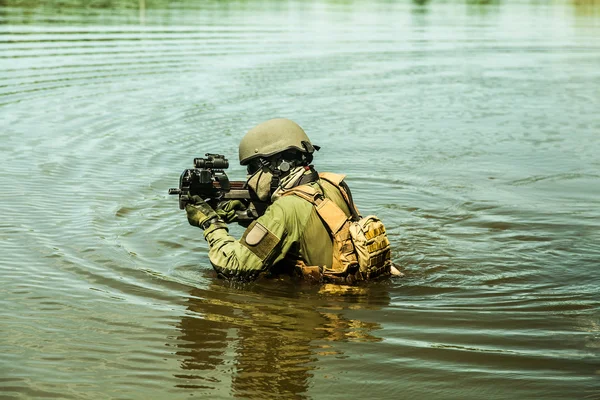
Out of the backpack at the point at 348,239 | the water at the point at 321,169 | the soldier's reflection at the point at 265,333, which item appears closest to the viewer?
the soldier's reflection at the point at 265,333

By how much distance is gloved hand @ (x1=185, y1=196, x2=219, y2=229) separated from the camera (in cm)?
696

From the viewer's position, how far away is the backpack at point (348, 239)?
260 inches

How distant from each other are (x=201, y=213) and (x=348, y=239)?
1.16 meters

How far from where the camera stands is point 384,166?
12.5 meters

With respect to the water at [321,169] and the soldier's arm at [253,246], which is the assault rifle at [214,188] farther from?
the water at [321,169]

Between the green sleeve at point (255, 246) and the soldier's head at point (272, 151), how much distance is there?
375 mm

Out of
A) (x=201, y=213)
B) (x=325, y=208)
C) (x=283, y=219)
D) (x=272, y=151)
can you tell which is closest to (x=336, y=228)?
(x=325, y=208)

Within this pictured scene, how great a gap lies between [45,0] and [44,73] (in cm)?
1539

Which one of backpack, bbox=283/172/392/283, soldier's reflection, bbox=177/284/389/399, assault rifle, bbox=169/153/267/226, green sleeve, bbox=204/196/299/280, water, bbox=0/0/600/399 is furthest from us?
assault rifle, bbox=169/153/267/226

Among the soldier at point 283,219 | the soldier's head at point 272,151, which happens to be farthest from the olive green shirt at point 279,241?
the soldier's head at point 272,151

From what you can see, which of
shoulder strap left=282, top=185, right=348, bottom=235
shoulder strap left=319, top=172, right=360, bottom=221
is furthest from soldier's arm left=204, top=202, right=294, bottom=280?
shoulder strap left=319, top=172, right=360, bottom=221

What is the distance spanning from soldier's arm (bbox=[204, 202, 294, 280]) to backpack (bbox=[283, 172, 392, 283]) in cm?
27

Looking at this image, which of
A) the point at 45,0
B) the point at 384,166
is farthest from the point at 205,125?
the point at 45,0

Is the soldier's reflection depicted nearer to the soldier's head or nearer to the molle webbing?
the molle webbing
